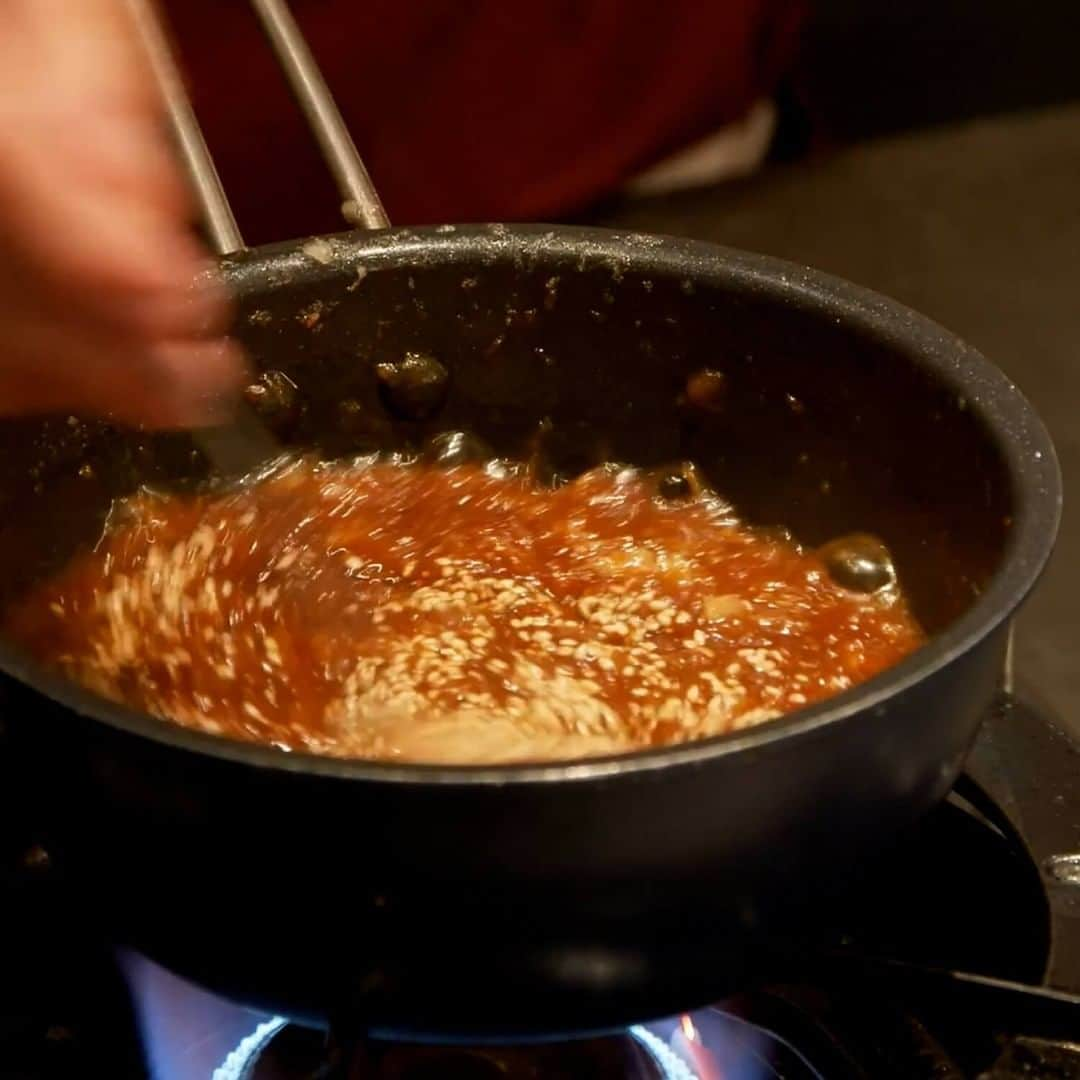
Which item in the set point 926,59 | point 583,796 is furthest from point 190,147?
point 926,59

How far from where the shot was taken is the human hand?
0.58 m

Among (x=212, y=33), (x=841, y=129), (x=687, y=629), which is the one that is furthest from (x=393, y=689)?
(x=841, y=129)

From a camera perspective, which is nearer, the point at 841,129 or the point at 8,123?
the point at 8,123

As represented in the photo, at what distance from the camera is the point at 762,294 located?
32.5 inches

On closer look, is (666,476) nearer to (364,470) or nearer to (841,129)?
(364,470)

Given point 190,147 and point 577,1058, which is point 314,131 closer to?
point 190,147

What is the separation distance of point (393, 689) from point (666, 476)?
254 millimetres

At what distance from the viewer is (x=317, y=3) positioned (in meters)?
1.49

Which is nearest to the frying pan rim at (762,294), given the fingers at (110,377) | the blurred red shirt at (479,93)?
the fingers at (110,377)

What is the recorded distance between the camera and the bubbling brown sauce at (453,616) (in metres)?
0.73

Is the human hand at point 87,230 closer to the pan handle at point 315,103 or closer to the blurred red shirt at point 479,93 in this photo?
the pan handle at point 315,103

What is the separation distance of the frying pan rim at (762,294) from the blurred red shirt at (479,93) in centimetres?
66

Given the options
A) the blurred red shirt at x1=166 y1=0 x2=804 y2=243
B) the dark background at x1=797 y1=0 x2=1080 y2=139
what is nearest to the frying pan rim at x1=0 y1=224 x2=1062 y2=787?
the blurred red shirt at x1=166 y1=0 x2=804 y2=243

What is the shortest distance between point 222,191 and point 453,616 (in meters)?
0.28
